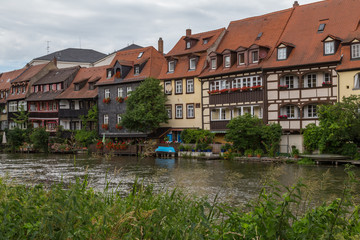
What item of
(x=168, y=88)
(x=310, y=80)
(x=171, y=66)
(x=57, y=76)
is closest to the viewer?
(x=310, y=80)

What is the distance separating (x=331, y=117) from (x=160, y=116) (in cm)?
1792

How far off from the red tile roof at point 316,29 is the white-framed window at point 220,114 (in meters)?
5.98

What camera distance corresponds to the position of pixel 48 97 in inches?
2232

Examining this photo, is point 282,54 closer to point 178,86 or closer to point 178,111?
point 178,86

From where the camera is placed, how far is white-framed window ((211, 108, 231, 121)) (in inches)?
1494

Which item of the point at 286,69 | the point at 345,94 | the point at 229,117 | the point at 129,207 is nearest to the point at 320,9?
the point at 286,69

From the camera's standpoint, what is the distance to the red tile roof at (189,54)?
40.9 meters

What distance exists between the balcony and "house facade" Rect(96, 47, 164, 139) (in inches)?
373

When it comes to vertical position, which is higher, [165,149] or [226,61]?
[226,61]

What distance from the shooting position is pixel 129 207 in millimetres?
5605

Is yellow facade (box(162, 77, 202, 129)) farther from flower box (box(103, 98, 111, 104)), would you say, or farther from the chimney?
the chimney

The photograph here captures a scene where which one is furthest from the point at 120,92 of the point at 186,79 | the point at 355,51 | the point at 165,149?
the point at 355,51

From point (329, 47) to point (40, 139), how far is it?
116ft

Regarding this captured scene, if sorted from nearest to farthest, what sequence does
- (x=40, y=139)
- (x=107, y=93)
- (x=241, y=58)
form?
(x=241, y=58), (x=107, y=93), (x=40, y=139)
